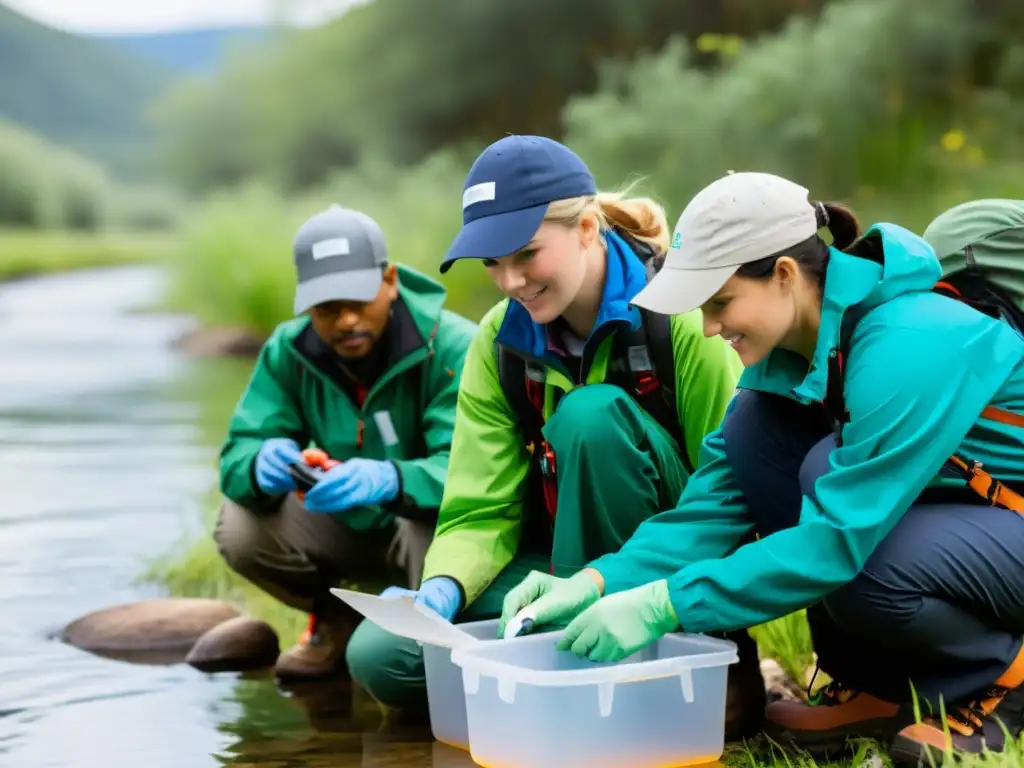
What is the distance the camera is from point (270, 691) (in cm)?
371

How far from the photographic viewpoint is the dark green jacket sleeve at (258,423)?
147 inches

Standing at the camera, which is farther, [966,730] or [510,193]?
[510,193]

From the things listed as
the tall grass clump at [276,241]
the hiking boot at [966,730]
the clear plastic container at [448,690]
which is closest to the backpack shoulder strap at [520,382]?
the clear plastic container at [448,690]

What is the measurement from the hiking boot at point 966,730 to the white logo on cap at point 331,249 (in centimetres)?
181

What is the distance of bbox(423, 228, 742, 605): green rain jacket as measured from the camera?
2.99 metres

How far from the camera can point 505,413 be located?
10.3 feet

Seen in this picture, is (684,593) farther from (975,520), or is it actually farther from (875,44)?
(875,44)

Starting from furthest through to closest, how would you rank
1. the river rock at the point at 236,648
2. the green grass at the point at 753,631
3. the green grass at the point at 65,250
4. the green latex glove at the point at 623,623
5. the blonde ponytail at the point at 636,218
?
the green grass at the point at 65,250, the river rock at the point at 236,648, the blonde ponytail at the point at 636,218, the green grass at the point at 753,631, the green latex glove at the point at 623,623

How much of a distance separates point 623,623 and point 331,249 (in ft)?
4.86

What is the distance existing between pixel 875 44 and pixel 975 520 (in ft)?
29.3

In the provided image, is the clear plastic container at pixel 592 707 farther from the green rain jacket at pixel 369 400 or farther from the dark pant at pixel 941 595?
the green rain jacket at pixel 369 400

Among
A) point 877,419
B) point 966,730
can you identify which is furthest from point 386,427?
point 966,730

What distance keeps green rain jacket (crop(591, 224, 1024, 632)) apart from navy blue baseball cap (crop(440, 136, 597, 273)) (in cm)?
55

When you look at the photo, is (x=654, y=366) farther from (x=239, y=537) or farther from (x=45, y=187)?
(x=45, y=187)
